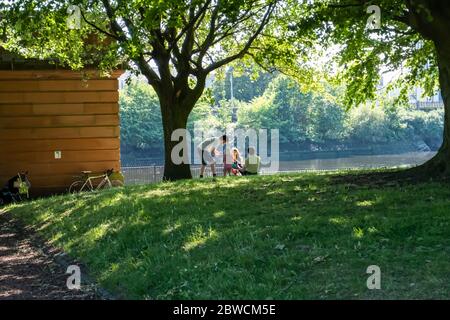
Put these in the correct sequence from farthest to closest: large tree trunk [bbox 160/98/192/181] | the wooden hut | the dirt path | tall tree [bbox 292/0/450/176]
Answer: the wooden hut → large tree trunk [bbox 160/98/192/181] → tall tree [bbox 292/0/450/176] → the dirt path

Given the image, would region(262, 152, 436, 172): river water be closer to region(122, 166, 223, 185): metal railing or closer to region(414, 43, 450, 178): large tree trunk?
region(122, 166, 223, 185): metal railing

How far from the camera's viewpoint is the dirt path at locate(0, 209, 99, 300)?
25.4ft

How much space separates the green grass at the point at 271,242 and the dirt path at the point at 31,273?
0.37 metres

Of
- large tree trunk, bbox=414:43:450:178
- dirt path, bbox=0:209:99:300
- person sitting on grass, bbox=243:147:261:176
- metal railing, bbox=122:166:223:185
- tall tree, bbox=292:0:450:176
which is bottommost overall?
dirt path, bbox=0:209:99:300

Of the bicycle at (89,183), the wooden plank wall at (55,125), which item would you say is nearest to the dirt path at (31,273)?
the bicycle at (89,183)

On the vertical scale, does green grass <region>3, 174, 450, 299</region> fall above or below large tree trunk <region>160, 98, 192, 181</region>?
below

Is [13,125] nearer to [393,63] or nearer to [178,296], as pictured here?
[393,63]

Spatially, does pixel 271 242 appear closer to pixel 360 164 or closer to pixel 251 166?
pixel 251 166

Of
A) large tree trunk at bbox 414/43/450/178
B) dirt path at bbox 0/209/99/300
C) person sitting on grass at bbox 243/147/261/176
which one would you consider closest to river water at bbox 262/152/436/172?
person sitting on grass at bbox 243/147/261/176

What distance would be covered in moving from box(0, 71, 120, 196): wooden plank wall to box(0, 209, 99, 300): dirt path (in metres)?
9.71

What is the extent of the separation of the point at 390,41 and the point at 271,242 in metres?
12.6

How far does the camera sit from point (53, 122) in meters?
22.8

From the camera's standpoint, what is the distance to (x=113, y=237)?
10.1 meters
